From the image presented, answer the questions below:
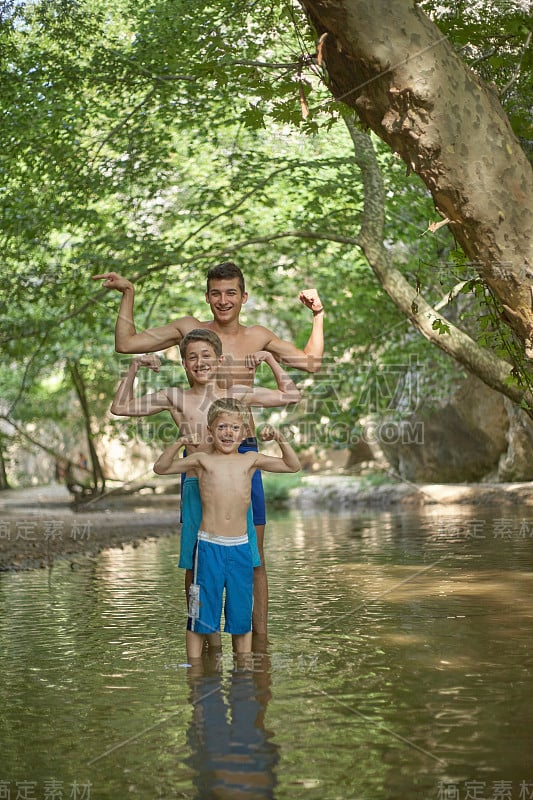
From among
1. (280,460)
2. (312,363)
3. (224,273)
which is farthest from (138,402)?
(312,363)

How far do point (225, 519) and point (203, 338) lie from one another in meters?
0.97

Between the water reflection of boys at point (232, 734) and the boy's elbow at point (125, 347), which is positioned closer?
the water reflection of boys at point (232, 734)

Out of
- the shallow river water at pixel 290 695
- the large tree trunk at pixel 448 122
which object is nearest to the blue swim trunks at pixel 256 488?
the shallow river water at pixel 290 695

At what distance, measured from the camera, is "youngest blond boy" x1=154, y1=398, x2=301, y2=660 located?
16.7 feet

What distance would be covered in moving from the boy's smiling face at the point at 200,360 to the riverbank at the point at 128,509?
5.54m

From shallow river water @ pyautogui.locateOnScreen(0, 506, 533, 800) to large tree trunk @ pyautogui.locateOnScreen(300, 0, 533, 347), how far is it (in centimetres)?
170

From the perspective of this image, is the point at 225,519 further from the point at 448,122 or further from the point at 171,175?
the point at 171,175

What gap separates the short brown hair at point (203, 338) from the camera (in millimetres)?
5418

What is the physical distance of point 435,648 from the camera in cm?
515

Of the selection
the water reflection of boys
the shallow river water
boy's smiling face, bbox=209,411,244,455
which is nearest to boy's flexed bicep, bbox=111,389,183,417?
boy's smiling face, bbox=209,411,244,455

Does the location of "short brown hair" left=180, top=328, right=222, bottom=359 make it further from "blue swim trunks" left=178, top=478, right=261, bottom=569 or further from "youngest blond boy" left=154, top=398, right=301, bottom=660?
A: "blue swim trunks" left=178, top=478, right=261, bottom=569

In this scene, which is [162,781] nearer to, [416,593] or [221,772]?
[221,772]

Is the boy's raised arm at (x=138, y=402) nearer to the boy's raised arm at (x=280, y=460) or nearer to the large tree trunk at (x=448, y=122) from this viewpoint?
the boy's raised arm at (x=280, y=460)

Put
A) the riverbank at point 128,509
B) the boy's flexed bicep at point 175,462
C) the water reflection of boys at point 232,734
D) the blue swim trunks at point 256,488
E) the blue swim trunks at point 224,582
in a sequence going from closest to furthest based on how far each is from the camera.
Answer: the water reflection of boys at point 232,734 < the blue swim trunks at point 224,582 < the boy's flexed bicep at point 175,462 < the blue swim trunks at point 256,488 < the riverbank at point 128,509
